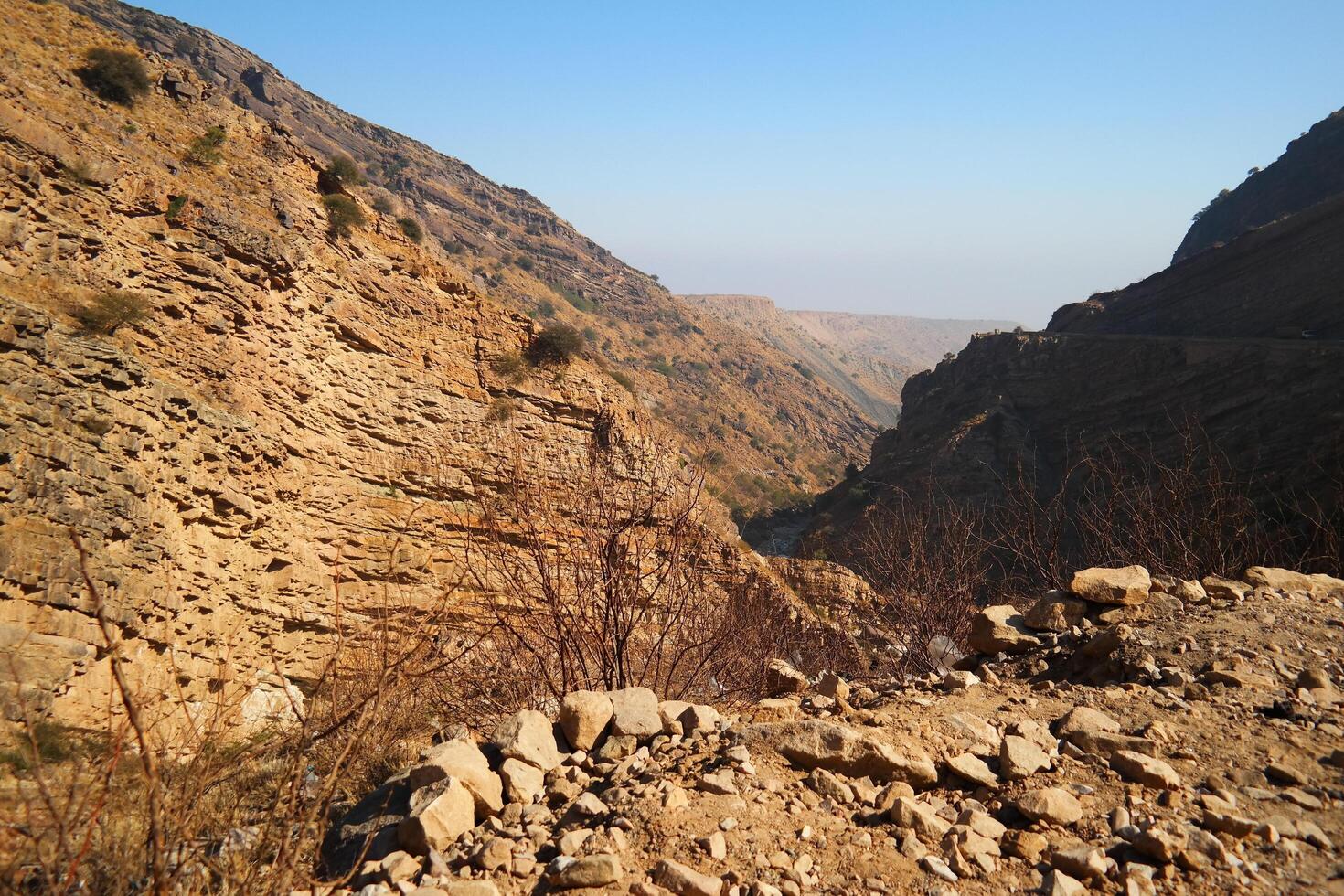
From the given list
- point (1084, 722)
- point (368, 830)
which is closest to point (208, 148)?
point (368, 830)

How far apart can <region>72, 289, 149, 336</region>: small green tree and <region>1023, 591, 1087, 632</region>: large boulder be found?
528 inches

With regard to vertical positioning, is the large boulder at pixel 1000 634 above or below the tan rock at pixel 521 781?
below

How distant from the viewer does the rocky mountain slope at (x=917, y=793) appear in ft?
8.59

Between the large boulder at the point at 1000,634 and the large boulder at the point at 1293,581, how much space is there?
1.98m

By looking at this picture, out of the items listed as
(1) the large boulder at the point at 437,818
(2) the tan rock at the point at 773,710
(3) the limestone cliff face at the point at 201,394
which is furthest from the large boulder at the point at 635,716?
(3) the limestone cliff face at the point at 201,394

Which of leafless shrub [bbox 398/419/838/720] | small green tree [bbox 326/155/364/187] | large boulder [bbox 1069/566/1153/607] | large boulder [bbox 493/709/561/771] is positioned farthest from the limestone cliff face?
large boulder [bbox 1069/566/1153/607]

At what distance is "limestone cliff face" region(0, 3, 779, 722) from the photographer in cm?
912

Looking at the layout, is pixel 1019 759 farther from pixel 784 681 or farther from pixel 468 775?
pixel 784 681

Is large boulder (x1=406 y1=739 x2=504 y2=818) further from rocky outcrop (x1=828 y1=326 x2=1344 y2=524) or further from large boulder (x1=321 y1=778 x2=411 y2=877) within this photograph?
rocky outcrop (x1=828 y1=326 x2=1344 y2=524)

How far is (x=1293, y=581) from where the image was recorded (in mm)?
5719

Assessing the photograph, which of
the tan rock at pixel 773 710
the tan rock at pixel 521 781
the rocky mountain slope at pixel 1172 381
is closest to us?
the tan rock at pixel 521 781

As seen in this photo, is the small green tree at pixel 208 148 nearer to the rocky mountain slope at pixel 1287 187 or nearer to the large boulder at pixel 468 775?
the large boulder at pixel 468 775

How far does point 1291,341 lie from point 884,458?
71.0 ft

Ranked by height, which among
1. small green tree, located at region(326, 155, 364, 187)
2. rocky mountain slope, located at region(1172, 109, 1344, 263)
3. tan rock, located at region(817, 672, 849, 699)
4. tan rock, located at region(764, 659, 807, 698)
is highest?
rocky mountain slope, located at region(1172, 109, 1344, 263)
